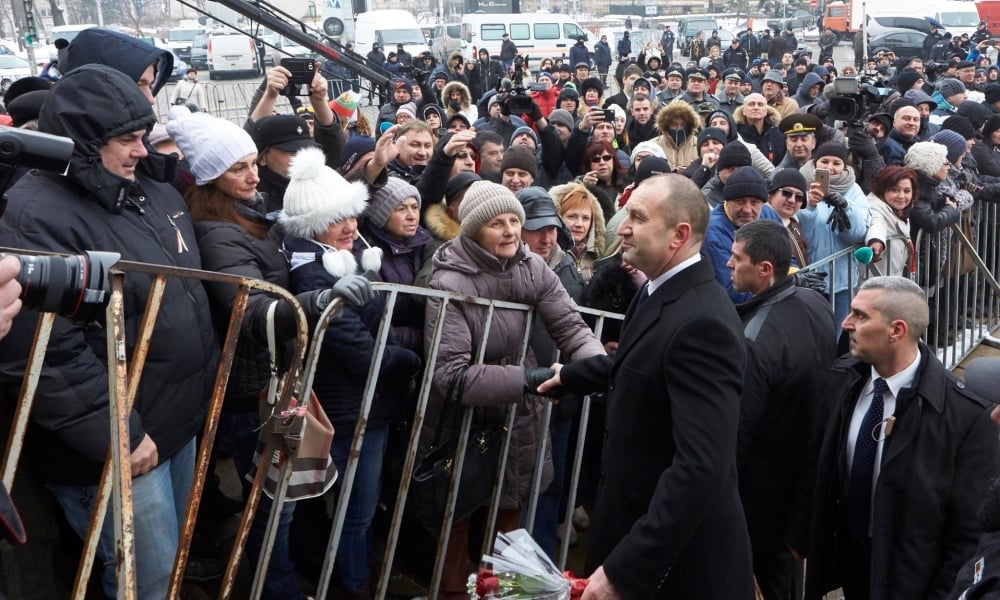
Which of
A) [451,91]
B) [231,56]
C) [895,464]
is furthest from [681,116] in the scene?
[231,56]

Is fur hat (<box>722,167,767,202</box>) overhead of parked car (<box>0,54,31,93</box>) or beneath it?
overhead

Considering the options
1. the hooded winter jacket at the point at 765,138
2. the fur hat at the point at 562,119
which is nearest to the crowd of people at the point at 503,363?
the fur hat at the point at 562,119

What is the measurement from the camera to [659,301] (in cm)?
269

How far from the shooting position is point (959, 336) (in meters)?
7.23

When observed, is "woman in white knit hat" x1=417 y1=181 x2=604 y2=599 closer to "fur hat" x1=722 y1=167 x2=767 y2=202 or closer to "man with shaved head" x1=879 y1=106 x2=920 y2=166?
"fur hat" x1=722 y1=167 x2=767 y2=202

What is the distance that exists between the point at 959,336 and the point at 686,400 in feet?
18.3

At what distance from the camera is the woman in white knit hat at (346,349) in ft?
10.8

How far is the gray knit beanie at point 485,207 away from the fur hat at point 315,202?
0.42m

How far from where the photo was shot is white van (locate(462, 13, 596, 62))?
1191 inches

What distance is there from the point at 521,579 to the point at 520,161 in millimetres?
3177

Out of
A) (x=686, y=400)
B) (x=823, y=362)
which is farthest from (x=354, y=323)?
(x=823, y=362)

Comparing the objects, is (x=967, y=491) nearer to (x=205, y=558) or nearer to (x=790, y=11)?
(x=205, y=558)

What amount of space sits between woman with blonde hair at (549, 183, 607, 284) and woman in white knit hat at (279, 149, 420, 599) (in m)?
1.47

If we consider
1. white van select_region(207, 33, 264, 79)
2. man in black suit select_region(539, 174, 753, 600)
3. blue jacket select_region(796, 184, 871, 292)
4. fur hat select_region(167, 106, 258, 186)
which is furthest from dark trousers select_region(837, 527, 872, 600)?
white van select_region(207, 33, 264, 79)
